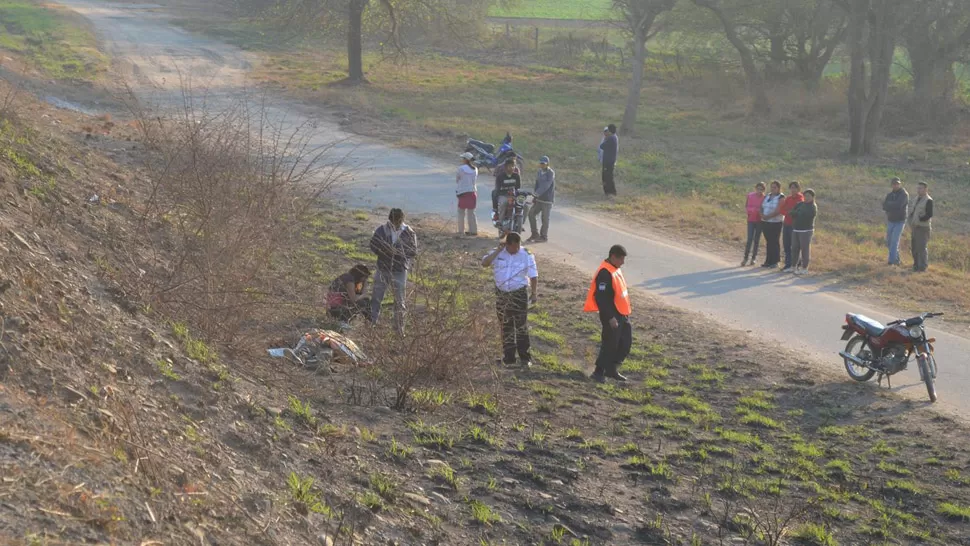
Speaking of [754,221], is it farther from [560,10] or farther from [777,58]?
[560,10]

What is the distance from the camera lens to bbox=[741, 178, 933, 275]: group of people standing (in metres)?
16.7

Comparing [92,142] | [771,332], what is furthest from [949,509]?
[92,142]

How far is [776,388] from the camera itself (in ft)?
37.7

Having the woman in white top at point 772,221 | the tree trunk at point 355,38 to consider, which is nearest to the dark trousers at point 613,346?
the woman in white top at point 772,221

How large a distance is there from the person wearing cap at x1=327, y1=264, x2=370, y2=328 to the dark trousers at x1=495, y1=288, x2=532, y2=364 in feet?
5.11

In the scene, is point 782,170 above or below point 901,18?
below

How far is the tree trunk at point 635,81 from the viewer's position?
110ft

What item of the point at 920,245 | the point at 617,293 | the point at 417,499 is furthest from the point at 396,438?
the point at 920,245

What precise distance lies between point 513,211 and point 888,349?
302 inches

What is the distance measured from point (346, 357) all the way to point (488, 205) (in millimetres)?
11198

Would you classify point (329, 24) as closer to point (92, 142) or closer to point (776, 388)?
point (92, 142)

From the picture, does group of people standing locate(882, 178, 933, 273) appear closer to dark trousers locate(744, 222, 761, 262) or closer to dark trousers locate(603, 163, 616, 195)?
dark trousers locate(744, 222, 761, 262)

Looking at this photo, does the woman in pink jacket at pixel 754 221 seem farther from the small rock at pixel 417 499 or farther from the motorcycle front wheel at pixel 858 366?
the small rock at pixel 417 499

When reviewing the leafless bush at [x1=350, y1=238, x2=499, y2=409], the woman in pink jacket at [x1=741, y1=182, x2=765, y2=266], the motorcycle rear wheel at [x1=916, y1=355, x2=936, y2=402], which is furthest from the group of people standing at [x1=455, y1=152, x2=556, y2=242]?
the motorcycle rear wheel at [x1=916, y1=355, x2=936, y2=402]
